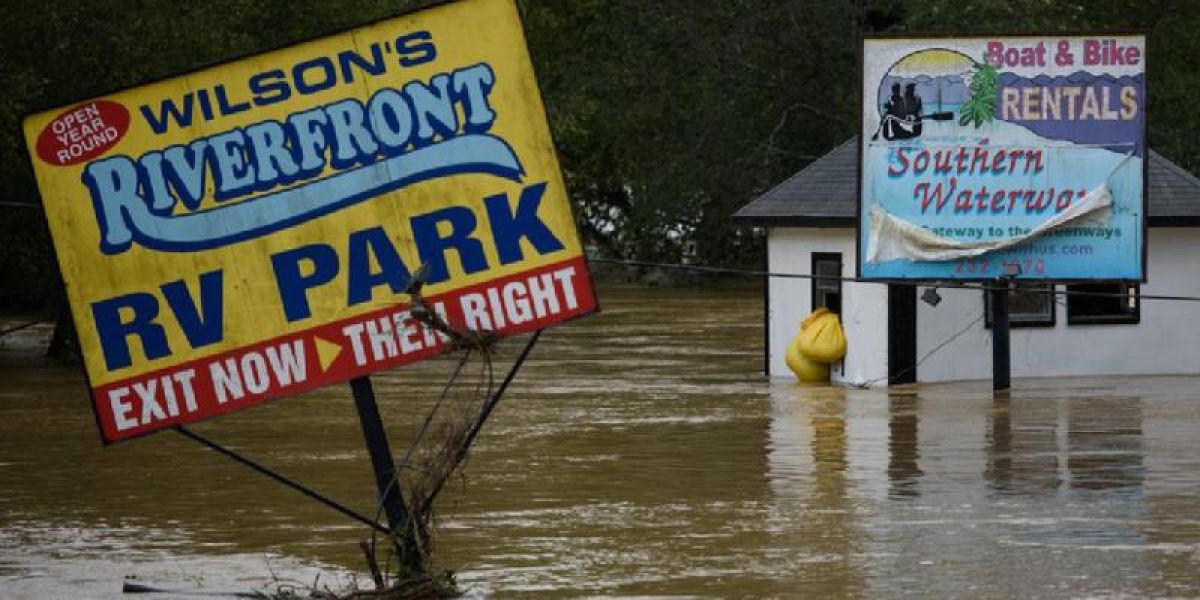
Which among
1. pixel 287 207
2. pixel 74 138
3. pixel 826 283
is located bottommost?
pixel 826 283

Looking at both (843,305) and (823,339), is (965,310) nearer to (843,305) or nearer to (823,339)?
(843,305)

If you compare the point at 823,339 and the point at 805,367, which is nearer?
the point at 823,339

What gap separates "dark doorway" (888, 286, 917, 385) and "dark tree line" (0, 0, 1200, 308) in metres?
12.2

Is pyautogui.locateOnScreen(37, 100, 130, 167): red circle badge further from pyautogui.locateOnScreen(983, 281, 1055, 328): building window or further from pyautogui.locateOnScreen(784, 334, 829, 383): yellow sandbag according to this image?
pyautogui.locateOnScreen(983, 281, 1055, 328): building window

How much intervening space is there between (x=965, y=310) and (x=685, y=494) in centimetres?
1332

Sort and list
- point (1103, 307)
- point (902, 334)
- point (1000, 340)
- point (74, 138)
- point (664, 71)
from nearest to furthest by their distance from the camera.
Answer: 1. point (74, 138)
2. point (1000, 340)
3. point (902, 334)
4. point (1103, 307)
5. point (664, 71)

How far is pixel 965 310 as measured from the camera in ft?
109

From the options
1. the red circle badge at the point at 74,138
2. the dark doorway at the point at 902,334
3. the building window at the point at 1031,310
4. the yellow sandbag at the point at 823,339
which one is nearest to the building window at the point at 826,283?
the yellow sandbag at the point at 823,339

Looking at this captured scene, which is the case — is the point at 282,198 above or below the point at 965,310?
above

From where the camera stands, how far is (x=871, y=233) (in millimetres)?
31062

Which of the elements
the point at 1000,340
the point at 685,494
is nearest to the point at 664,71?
the point at 1000,340

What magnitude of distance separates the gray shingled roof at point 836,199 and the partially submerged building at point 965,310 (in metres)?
0.02

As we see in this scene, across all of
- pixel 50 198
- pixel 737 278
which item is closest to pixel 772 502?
pixel 50 198

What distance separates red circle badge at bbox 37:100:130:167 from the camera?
Result: 47.1 feet
